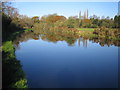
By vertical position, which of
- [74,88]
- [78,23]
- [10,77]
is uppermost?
[78,23]

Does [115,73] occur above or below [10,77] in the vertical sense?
below

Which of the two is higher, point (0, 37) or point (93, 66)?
point (0, 37)

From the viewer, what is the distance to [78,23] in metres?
40.2

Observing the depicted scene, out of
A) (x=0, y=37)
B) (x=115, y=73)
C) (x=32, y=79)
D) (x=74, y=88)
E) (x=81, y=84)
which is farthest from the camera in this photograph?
(x=0, y=37)

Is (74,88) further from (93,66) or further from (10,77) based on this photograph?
(93,66)

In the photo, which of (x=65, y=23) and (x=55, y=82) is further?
(x=65, y=23)

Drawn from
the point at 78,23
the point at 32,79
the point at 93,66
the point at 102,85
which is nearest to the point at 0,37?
the point at 32,79

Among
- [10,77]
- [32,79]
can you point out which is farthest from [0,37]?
[10,77]

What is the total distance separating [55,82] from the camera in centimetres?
636

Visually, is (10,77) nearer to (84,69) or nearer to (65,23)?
(84,69)

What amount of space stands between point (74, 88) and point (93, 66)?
3.42 m

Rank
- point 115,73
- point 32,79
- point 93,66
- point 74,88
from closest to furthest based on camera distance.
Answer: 1. point 74,88
2. point 32,79
3. point 115,73
4. point 93,66

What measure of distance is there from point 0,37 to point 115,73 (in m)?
9.82

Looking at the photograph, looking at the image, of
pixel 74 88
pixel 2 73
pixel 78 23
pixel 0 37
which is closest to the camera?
pixel 2 73
